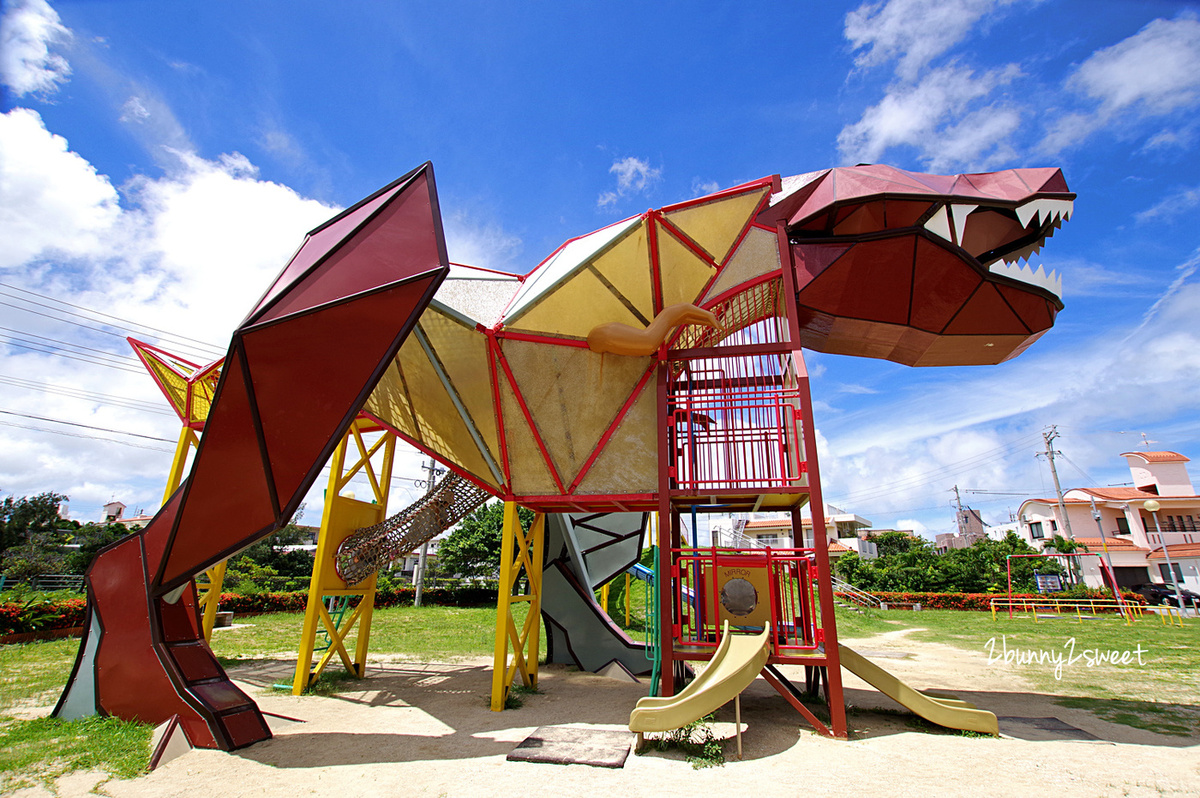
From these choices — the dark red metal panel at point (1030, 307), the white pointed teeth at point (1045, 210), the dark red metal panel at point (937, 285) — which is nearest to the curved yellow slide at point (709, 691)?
the dark red metal panel at point (937, 285)

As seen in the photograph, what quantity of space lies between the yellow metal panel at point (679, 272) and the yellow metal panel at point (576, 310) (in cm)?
81

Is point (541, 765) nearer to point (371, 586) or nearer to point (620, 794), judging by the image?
point (620, 794)

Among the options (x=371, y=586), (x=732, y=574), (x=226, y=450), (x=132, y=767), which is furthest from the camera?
(x=371, y=586)

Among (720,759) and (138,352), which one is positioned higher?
(138,352)

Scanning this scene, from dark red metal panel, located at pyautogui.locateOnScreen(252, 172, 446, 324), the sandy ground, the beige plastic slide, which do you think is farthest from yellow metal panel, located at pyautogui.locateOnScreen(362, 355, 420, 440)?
the beige plastic slide

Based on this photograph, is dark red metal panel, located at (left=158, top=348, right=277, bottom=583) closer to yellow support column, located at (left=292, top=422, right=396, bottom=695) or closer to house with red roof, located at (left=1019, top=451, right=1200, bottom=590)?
yellow support column, located at (left=292, top=422, right=396, bottom=695)

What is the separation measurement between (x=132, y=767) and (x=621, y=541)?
13.4 metres

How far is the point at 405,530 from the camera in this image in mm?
11742

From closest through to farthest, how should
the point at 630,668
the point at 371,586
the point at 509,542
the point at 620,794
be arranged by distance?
the point at 620,794
the point at 509,542
the point at 371,586
the point at 630,668

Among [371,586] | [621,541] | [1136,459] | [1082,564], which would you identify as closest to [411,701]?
[371,586]

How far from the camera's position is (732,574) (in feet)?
29.1

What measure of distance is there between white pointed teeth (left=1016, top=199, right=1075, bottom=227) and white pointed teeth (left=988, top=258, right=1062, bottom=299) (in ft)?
2.34

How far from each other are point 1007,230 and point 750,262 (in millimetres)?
4216

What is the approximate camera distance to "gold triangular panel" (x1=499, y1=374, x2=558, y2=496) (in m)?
9.75
